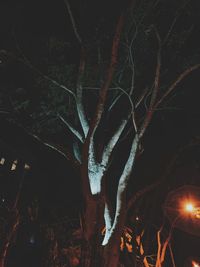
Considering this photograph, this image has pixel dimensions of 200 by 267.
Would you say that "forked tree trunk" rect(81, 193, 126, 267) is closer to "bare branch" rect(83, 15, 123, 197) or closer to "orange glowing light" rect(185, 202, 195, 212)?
"bare branch" rect(83, 15, 123, 197)

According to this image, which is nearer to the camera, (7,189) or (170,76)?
(170,76)

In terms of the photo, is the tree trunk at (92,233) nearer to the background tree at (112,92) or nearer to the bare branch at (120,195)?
the background tree at (112,92)

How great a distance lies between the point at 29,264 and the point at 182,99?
7.94 m

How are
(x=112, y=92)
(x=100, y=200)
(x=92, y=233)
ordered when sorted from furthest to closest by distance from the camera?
(x=112, y=92) < (x=100, y=200) < (x=92, y=233)

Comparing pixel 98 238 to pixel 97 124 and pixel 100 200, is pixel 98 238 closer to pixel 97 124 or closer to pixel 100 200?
pixel 100 200

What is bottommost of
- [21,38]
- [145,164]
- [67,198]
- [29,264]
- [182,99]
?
[29,264]

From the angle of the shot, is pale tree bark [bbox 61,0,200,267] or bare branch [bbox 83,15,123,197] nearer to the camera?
pale tree bark [bbox 61,0,200,267]

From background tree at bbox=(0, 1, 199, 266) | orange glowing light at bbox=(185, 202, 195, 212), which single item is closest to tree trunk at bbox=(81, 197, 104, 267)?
background tree at bbox=(0, 1, 199, 266)

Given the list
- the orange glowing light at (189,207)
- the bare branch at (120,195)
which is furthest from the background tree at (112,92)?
the orange glowing light at (189,207)

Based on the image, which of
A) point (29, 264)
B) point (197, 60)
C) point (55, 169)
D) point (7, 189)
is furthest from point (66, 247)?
point (197, 60)

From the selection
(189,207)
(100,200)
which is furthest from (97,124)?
(189,207)

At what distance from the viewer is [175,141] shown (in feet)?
41.7

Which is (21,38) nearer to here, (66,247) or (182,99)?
(182,99)

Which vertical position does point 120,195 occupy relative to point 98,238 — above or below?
above
